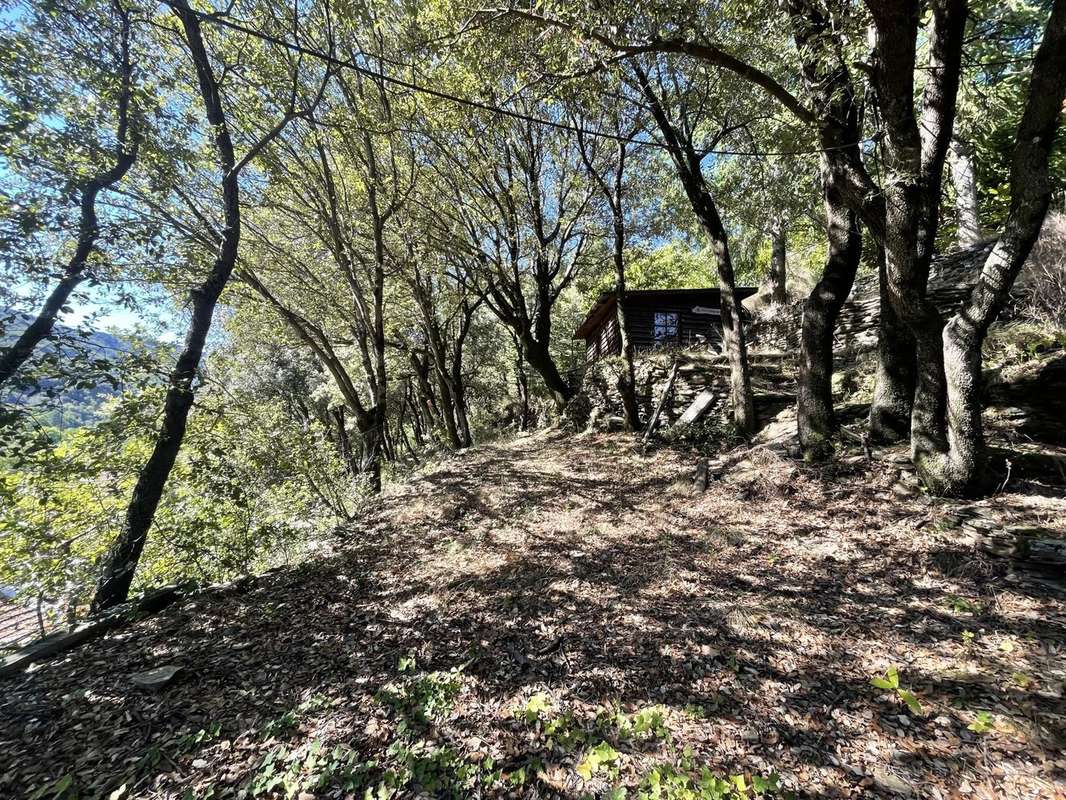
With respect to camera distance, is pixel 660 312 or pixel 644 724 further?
pixel 660 312

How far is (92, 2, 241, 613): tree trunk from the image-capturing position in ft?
14.9

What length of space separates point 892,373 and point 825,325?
1.06 metres

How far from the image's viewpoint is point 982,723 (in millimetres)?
2234

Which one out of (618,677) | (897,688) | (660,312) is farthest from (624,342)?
(660,312)

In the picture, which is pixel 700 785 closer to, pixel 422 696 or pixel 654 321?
pixel 422 696

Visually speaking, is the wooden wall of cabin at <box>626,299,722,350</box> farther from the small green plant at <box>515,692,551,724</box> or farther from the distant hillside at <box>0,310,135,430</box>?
the distant hillside at <box>0,310,135,430</box>

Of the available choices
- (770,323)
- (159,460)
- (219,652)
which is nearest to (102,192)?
(159,460)

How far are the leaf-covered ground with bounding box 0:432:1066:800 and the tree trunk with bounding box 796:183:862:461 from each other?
85 cm

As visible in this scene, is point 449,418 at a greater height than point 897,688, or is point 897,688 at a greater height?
point 449,418

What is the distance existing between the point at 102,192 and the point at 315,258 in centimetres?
733

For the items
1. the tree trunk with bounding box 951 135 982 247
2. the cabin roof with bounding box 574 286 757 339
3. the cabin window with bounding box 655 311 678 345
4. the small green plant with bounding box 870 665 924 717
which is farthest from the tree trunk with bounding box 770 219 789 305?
the small green plant with bounding box 870 665 924 717

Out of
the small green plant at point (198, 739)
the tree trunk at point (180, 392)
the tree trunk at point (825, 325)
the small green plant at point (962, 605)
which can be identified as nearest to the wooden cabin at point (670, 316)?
the tree trunk at point (825, 325)

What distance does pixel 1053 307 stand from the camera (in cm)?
538

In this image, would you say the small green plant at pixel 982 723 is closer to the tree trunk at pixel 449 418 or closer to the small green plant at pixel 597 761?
the small green plant at pixel 597 761
